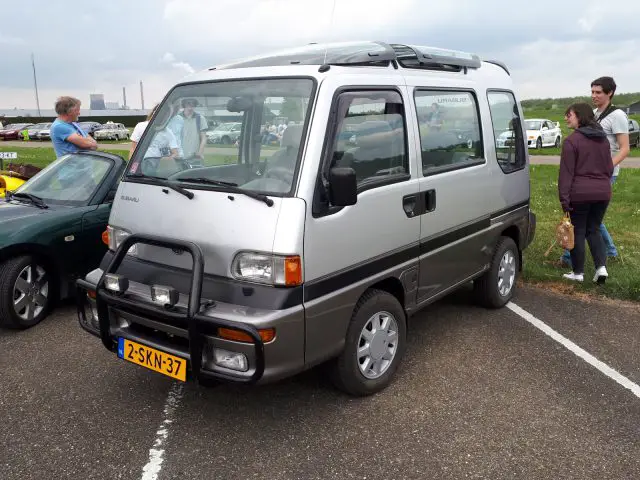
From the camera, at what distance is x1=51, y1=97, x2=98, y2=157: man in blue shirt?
21.2ft

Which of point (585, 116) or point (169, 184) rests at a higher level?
point (585, 116)

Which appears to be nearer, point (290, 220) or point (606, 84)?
point (290, 220)

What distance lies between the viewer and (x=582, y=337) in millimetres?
4664

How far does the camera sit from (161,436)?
3.22 m

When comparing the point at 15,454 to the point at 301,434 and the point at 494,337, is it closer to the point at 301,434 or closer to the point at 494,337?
the point at 301,434

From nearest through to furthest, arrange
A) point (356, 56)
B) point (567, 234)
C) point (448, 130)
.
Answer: point (356, 56) → point (448, 130) → point (567, 234)

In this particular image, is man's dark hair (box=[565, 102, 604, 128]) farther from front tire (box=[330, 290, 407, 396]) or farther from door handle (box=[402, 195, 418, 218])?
front tire (box=[330, 290, 407, 396])

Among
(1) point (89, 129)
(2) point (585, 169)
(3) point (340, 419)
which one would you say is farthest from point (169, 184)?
(1) point (89, 129)

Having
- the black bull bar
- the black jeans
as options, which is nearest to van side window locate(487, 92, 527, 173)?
the black jeans

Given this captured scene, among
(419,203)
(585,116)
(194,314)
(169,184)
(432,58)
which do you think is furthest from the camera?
(585,116)

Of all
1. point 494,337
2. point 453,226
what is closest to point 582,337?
point 494,337

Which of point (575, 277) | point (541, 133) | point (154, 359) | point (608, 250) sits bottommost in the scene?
point (575, 277)

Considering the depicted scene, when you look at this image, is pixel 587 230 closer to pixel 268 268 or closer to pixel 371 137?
pixel 371 137

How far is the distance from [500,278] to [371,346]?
221cm
